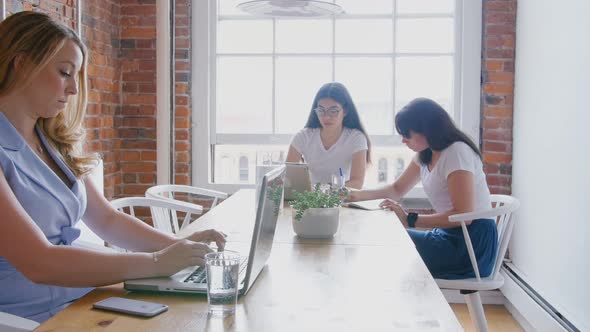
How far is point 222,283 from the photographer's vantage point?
1.35 meters

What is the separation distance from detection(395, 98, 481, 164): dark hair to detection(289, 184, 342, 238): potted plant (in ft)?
3.32

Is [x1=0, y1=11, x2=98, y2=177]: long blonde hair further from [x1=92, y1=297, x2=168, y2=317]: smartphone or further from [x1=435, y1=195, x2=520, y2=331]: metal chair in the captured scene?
[x1=435, y1=195, x2=520, y2=331]: metal chair

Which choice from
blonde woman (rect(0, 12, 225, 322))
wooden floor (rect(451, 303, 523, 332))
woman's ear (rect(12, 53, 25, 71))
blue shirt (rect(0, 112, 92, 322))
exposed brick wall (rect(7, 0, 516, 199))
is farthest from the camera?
exposed brick wall (rect(7, 0, 516, 199))

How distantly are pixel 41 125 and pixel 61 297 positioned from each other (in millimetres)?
554

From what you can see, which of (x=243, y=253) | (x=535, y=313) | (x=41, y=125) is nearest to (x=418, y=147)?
(x=535, y=313)

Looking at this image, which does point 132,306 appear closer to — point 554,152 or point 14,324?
point 14,324

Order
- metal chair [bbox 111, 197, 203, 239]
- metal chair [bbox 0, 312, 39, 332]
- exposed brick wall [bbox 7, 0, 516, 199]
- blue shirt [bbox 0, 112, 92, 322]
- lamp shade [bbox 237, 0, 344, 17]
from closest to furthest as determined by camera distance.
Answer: metal chair [bbox 0, 312, 39, 332]
blue shirt [bbox 0, 112, 92, 322]
lamp shade [bbox 237, 0, 344, 17]
metal chair [bbox 111, 197, 203, 239]
exposed brick wall [bbox 7, 0, 516, 199]

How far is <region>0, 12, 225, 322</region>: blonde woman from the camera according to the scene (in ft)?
5.06

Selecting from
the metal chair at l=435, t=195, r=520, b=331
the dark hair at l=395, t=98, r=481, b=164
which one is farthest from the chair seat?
the dark hair at l=395, t=98, r=481, b=164

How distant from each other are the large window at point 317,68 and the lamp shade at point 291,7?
1.48m

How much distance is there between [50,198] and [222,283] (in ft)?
2.41

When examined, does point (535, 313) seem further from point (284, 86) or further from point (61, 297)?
point (61, 297)

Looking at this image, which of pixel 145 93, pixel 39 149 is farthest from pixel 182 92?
pixel 39 149

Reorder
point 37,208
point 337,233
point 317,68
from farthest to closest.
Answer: point 317,68 < point 337,233 < point 37,208
